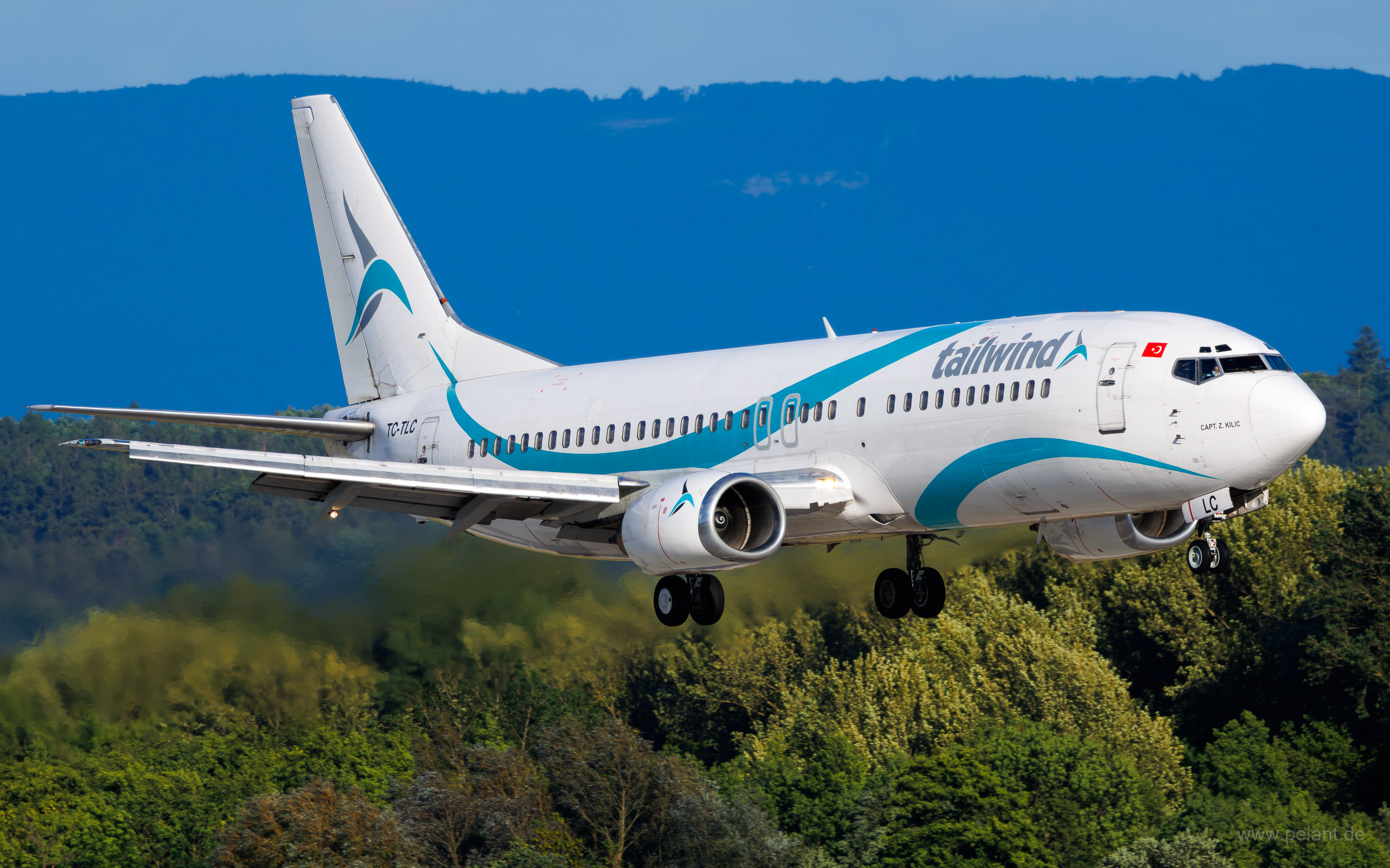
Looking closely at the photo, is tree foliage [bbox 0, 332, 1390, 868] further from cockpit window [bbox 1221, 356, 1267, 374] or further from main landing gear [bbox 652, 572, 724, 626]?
cockpit window [bbox 1221, 356, 1267, 374]

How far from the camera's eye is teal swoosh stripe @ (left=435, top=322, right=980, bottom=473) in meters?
30.1

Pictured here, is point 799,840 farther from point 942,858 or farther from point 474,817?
point 474,817

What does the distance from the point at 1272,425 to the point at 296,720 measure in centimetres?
4472

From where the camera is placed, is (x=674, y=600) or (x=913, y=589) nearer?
(x=674, y=600)

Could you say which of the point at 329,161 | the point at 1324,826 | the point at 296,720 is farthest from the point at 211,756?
the point at 1324,826

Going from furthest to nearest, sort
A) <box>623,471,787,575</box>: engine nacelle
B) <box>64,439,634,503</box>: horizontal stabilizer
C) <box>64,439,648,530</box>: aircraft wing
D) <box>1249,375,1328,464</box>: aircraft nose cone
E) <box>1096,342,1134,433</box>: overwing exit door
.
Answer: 1. <box>623,471,787,575</box>: engine nacelle
2. <box>64,439,648,530</box>: aircraft wing
3. <box>64,439,634,503</box>: horizontal stabilizer
4. <box>1096,342,1134,433</box>: overwing exit door
5. <box>1249,375,1328,464</box>: aircraft nose cone

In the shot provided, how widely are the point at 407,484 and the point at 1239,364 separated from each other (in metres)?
13.8

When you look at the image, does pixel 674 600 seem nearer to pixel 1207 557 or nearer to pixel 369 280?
pixel 1207 557

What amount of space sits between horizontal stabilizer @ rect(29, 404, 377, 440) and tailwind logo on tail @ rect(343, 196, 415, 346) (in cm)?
309

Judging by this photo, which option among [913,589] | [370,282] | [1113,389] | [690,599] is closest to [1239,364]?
[1113,389]

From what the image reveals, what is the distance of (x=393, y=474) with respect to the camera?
29.7m

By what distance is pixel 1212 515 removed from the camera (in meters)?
27.2

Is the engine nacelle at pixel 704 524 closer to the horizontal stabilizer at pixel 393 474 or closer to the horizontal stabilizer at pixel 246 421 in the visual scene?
the horizontal stabilizer at pixel 393 474

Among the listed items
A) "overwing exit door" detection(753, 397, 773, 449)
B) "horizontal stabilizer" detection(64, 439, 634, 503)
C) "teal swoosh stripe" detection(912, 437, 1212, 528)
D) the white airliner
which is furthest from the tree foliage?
"teal swoosh stripe" detection(912, 437, 1212, 528)
